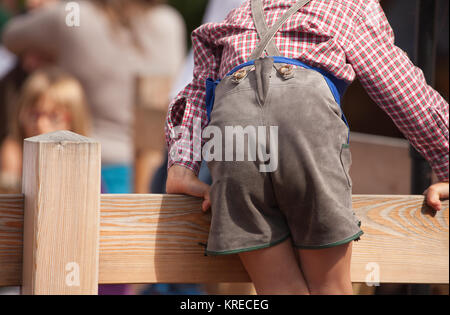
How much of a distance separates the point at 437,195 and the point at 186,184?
0.56 meters

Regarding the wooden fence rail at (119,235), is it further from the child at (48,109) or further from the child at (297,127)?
the child at (48,109)

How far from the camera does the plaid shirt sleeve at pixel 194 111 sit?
1.49 meters

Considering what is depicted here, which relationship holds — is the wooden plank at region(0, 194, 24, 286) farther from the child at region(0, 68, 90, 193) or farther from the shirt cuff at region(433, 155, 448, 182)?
the child at region(0, 68, 90, 193)

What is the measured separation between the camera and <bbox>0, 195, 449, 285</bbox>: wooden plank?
1.37 meters

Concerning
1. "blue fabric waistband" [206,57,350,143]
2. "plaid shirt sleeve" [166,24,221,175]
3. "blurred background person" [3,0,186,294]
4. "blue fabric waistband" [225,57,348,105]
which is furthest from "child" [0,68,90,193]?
"blue fabric waistband" [225,57,348,105]

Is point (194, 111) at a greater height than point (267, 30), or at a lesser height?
lesser

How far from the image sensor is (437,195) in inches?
59.3

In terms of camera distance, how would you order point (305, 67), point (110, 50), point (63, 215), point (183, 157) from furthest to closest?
point (110, 50) < point (183, 157) < point (305, 67) < point (63, 215)

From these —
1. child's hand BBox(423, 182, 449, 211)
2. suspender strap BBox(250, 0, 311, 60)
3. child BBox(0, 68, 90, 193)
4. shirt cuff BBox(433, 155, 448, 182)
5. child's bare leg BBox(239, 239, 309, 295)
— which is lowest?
child's bare leg BBox(239, 239, 309, 295)

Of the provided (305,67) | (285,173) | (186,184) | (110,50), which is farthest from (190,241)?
(110,50)

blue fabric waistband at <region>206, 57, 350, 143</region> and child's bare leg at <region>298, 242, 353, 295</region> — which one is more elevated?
blue fabric waistband at <region>206, 57, 350, 143</region>

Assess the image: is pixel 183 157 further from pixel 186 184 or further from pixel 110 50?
pixel 110 50

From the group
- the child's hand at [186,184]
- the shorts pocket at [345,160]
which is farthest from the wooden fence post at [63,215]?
the shorts pocket at [345,160]
